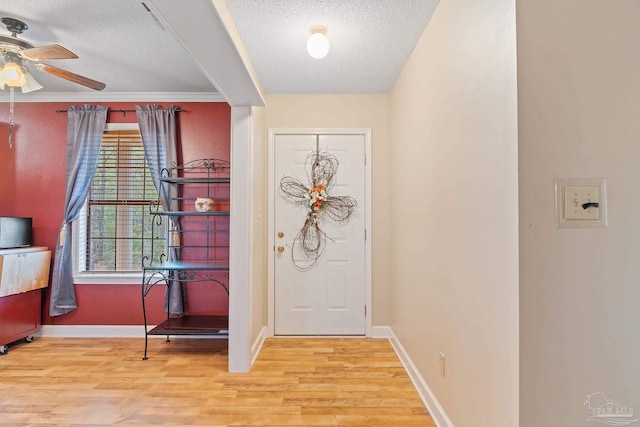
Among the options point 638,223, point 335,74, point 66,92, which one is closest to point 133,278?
point 66,92

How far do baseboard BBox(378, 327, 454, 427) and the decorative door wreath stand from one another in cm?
117

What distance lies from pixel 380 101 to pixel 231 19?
1752 mm

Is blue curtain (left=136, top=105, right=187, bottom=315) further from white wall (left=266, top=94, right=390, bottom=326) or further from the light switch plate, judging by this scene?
the light switch plate

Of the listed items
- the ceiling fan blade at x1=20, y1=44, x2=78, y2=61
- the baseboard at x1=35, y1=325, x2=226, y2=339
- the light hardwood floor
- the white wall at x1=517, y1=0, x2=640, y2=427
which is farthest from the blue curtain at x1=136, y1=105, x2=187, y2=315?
the white wall at x1=517, y1=0, x2=640, y2=427

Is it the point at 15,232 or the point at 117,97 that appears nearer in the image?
the point at 15,232

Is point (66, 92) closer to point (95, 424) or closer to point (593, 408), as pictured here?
point (95, 424)

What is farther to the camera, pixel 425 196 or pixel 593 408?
pixel 425 196

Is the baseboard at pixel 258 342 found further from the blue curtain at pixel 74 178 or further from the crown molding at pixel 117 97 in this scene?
the crown molding at pixel 117 97

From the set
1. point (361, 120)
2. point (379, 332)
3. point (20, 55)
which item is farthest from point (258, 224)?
point (20, 55)

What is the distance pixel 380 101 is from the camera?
3.31 meters

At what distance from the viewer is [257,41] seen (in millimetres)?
2346

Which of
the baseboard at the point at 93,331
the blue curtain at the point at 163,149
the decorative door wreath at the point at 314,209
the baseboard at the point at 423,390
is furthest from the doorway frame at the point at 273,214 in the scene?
the baseboard at the point at 93,331

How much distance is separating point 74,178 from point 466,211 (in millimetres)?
3680

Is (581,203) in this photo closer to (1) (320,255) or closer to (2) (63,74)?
(1) (320,255)
